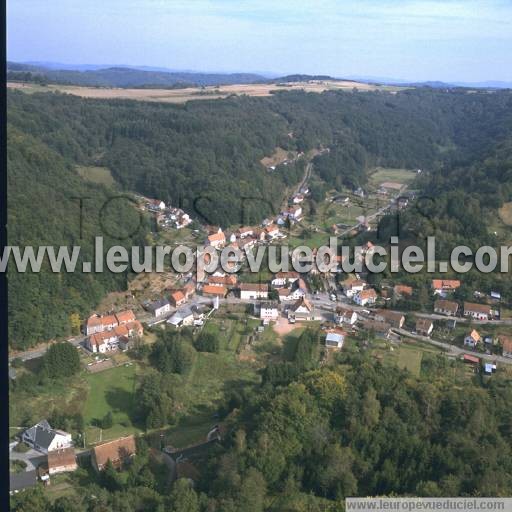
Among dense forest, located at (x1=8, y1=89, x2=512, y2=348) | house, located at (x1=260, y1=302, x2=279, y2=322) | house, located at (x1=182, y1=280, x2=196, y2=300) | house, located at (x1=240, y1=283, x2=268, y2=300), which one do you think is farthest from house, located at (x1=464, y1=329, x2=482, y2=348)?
house, located at (x1=182, y1=280, x2=196, y2=300)

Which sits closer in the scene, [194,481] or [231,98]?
[194,481]

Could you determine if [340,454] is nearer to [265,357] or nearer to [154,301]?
[265,357]

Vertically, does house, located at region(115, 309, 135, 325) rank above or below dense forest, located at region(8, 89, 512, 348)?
below

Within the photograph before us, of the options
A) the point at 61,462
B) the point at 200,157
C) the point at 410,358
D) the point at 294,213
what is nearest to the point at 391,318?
the point at 410,358

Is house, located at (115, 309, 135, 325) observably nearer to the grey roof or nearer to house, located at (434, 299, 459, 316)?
the grey roof

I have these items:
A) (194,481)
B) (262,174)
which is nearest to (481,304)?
(194,481)

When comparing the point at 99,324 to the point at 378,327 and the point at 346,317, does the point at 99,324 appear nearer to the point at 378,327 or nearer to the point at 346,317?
the point at 346,317

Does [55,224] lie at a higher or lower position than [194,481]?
higher
